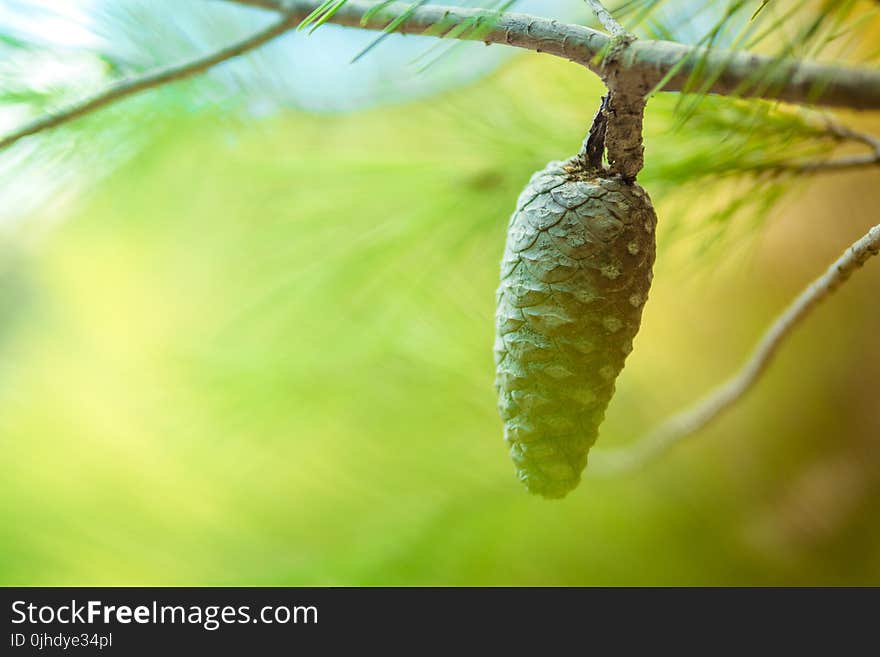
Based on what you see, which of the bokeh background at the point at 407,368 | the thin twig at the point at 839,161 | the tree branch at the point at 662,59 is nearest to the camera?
the tree branch at the point at 662,59

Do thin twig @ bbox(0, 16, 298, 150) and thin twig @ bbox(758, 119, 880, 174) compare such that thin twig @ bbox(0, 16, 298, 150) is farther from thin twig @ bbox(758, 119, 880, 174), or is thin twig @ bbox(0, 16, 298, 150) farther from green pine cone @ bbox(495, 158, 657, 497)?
thin twig @ bbox(758, 119, 880, 174)

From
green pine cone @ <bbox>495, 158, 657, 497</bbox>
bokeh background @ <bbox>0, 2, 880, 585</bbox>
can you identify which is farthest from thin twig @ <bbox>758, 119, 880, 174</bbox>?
green pine cone @ <bbox>495, 158, 657, 497</bbox>

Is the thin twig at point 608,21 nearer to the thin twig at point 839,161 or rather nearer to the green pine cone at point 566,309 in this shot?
the green pine cone at point 566,309

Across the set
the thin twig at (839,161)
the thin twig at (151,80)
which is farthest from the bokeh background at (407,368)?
the thin twig at (151,80)

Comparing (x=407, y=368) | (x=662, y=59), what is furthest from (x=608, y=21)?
(x=407, y=368)

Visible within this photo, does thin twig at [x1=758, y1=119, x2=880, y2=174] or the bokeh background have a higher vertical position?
the bokeh background
